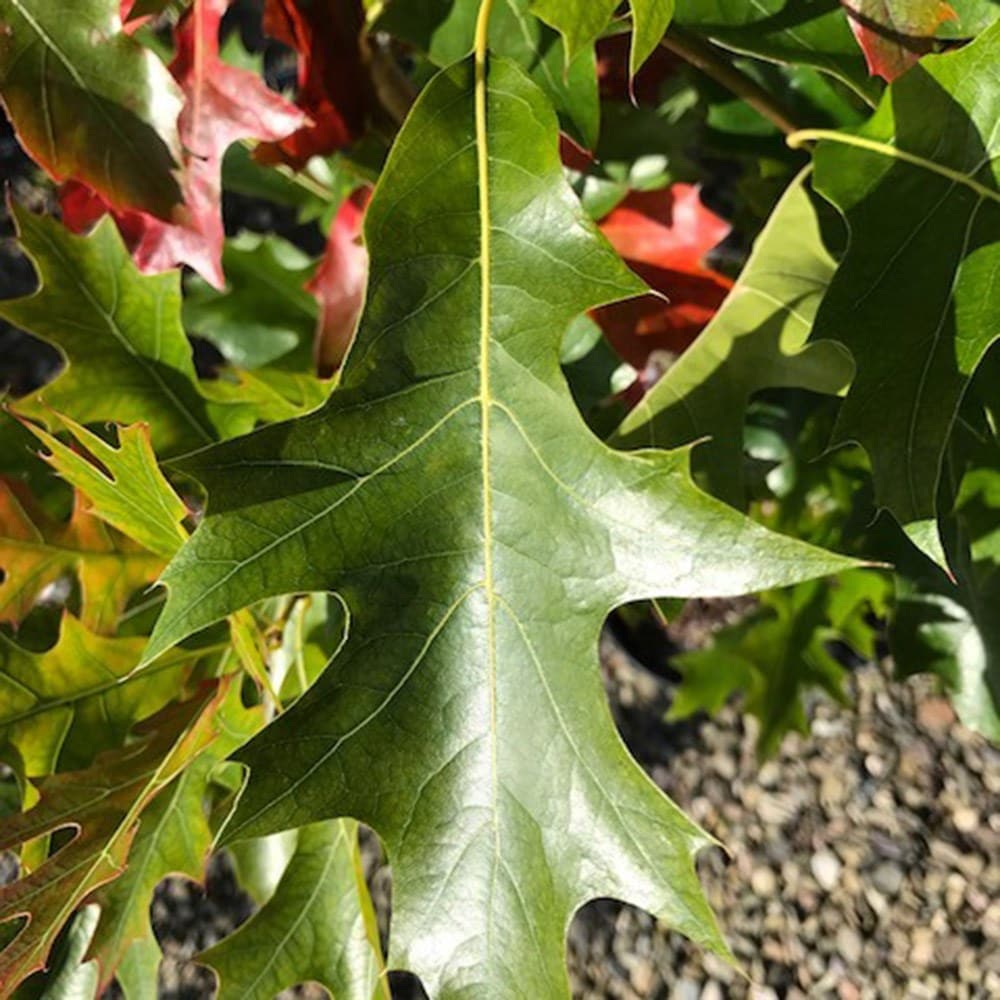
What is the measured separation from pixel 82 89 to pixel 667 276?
0.44 m

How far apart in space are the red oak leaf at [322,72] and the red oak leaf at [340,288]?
4.3 inches

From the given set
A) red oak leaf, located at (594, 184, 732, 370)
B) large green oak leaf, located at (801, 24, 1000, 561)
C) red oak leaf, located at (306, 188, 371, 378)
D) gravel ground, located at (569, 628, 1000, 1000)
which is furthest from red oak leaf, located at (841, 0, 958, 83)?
gravel ground, located at (569, 628, 1000, 1000)

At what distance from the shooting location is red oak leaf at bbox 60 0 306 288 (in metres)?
0.77

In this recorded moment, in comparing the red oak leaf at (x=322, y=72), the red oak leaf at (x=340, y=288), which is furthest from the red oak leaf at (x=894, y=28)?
the red oak leaf at (x=340, y=288)

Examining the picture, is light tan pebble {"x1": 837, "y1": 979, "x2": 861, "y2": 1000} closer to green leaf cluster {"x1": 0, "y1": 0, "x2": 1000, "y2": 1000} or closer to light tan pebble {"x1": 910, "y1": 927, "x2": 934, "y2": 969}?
light tan pebble {"x1": 910, "y1": 927, "x2": 934, "y2": 969}

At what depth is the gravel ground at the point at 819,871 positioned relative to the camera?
1.59 metres

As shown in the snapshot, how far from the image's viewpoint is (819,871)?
65.7 inches

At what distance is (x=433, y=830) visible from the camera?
0.69m

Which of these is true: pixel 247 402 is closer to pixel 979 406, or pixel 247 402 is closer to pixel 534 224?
pixel 534 224

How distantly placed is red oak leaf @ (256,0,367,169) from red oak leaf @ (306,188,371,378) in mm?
109

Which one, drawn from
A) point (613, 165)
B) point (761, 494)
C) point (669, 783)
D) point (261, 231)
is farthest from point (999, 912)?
point (261, 231)

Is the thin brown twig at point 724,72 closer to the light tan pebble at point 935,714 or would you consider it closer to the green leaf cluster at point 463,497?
the green leaf cluster at point 463,497

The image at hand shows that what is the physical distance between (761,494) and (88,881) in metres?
0.55

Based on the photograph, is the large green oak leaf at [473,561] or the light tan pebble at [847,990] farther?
the light tan pebble at [847,990]
